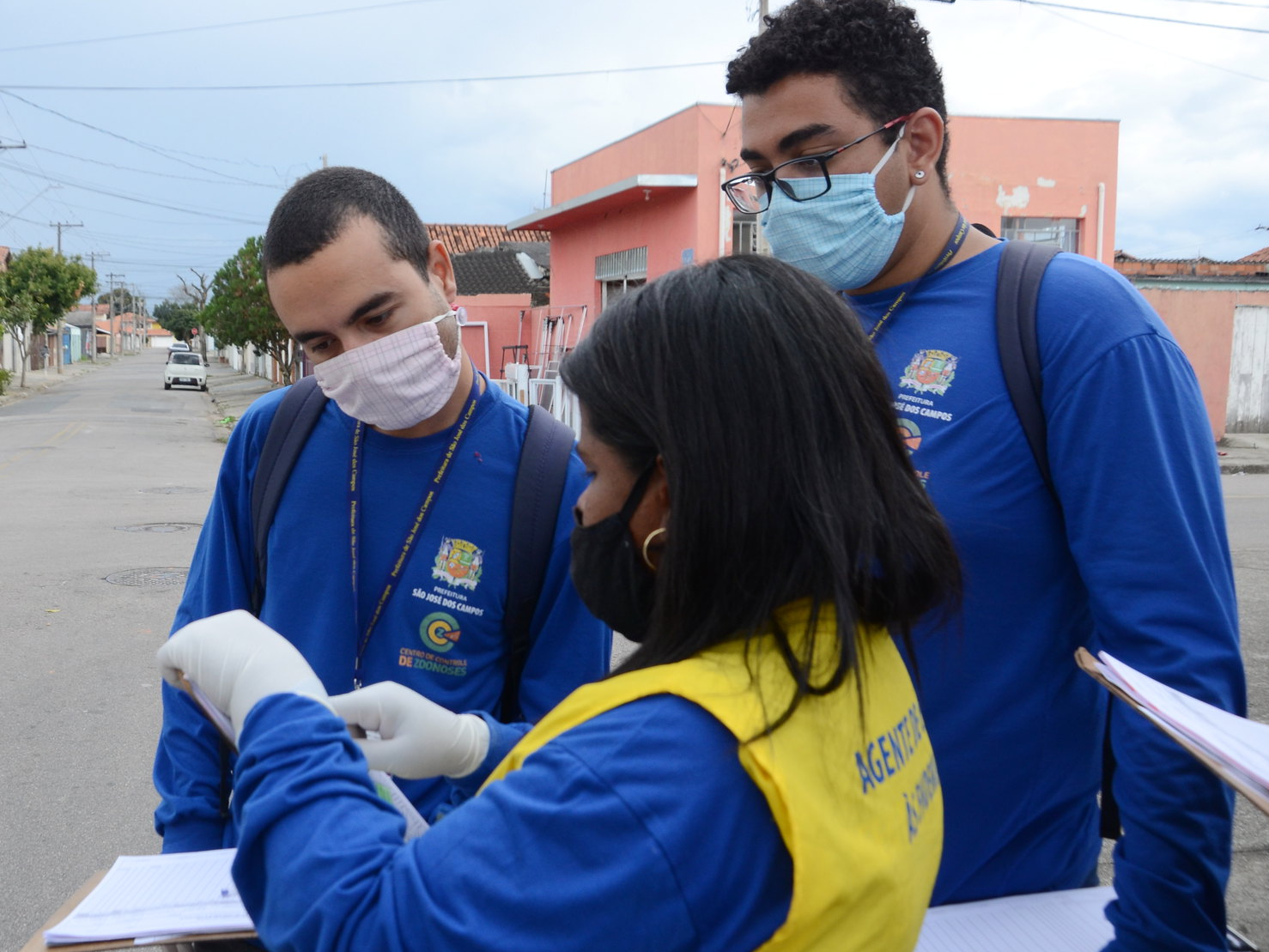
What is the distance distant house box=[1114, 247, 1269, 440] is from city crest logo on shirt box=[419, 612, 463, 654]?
671 inches

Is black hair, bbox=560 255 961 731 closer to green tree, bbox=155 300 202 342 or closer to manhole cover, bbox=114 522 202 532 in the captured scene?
manhole cover, bbox=114 522 202 532

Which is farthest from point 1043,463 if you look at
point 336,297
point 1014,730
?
point 336,297

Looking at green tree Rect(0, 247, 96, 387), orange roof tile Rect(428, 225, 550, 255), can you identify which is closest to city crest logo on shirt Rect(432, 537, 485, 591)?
orange roof tile Rect(428, 225, 550, 255)

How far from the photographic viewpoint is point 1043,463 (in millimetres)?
1553

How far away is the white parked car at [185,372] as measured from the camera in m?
40.5

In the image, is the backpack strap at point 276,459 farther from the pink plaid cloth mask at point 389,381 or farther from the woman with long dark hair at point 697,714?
the woman with long dark hair at point 697,714

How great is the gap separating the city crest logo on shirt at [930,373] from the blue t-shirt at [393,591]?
0.62 m

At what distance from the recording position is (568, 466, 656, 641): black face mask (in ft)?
3.98

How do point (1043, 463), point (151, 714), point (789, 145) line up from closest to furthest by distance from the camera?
point (1043, 463) < point (789, 145) < point (151, 714)

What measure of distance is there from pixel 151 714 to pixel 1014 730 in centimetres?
475

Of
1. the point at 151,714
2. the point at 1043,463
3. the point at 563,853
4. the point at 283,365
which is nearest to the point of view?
the point at 563,853

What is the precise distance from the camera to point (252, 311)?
32969mm

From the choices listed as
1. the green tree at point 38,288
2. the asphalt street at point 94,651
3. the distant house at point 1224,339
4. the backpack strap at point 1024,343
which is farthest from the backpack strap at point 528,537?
the green tree at point 38,288

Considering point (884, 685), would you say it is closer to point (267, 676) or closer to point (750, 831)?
point (750, 831)
